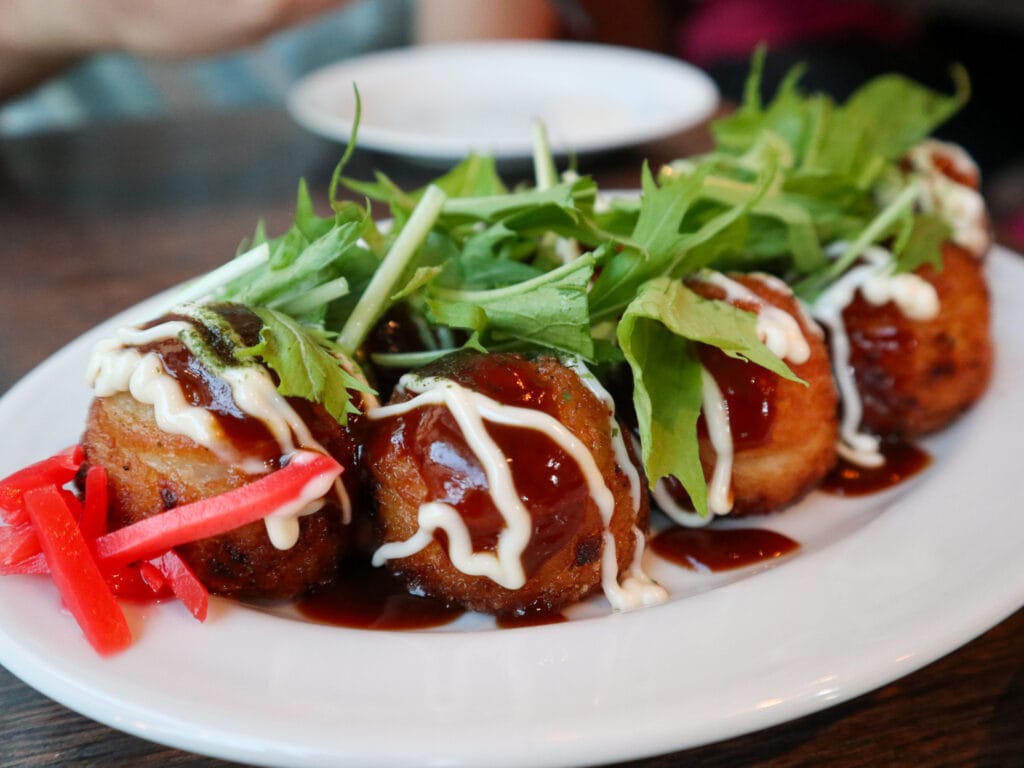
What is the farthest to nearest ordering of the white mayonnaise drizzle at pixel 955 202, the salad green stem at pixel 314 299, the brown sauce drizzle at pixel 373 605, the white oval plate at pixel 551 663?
the white mayonnaise drizzle at pixel 955 202, the salad green stem at pixel 314 299, the brown sauce drizzle at pixel 373 605, the white oval plate at pixel 551 663

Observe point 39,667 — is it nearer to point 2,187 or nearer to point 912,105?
point 912,105

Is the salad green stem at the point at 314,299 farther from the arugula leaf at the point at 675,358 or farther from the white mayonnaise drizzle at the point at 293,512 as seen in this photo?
the arugula leaf at the point at 675,358

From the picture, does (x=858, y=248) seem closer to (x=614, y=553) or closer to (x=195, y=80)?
(x=614, y=553)

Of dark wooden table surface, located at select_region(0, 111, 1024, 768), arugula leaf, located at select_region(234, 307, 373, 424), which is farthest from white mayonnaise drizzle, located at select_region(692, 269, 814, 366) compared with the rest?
arugula leaf, located at select_region(234, 307, 373, 424)

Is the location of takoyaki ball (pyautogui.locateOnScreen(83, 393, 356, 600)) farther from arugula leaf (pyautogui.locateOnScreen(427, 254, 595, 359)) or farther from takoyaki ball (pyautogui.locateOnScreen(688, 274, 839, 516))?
takoyaki ball (pyautogui.locateOnScreen(688, 274, 839, 516))

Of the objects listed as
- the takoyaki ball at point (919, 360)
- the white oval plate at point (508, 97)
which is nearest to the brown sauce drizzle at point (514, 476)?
the takoyaki ball at point (919, 360)

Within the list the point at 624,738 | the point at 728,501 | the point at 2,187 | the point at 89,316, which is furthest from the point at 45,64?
the point at 624,738
